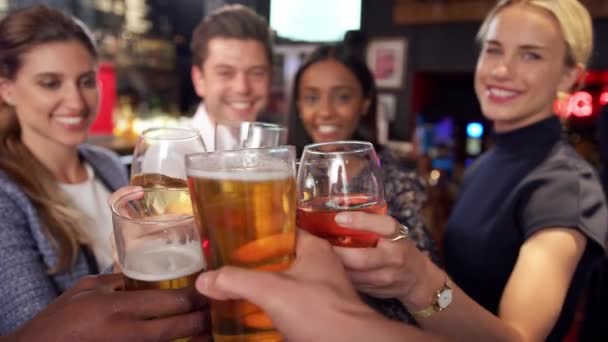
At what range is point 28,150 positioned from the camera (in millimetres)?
1517

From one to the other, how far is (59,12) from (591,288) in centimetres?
327

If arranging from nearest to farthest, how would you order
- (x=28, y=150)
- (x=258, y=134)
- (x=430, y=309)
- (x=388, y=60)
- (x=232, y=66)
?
(x=430, y=309), (x=258, y=134), (x=28, y=150), (x=232, y=66), (x=388, y=60)

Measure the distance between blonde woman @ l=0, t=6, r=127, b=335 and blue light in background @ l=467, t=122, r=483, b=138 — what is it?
473 cm

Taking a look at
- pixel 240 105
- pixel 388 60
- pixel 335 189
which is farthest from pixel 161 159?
pixel 388 60

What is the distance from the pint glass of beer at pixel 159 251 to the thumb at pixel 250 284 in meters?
0.12

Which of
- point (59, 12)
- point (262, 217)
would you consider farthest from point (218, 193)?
point (59, 12)

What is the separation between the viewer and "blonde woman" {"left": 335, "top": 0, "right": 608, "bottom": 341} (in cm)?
81

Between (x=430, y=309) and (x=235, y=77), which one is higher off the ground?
(x=235, y=77)

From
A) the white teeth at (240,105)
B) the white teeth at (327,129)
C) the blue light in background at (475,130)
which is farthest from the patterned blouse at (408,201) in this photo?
the blue light in background at (475,130)

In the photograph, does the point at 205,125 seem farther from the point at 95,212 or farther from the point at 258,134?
the point at 258,134

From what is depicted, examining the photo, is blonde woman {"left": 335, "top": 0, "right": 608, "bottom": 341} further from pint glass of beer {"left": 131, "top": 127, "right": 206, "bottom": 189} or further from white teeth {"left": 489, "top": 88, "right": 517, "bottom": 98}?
pint glass of beer {"left": 131, "top": 127, "right": 206, "bottom": 189}

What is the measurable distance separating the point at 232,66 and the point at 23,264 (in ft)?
3.40

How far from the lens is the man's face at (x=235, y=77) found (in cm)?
183

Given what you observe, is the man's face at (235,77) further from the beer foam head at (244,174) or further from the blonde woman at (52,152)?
the beer foam head at (244,174)
